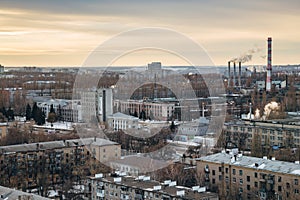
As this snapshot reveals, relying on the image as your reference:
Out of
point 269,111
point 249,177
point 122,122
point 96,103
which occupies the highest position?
point 96,103

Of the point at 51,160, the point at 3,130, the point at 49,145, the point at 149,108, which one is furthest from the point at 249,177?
the point at 149,108

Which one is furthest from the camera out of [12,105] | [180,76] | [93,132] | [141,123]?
[180,76]

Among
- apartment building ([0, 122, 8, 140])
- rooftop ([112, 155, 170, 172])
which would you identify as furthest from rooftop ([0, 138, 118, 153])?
apartment building ([0, 122, 8, 140])

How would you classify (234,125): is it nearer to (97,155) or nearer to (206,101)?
(97,155)

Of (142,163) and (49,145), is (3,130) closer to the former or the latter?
(49,145)

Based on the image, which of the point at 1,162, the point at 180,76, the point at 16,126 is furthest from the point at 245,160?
the point at 180,76
